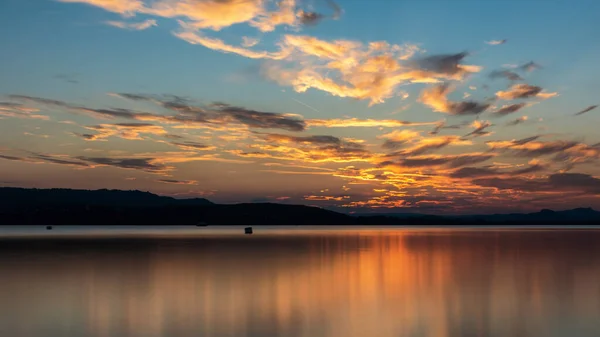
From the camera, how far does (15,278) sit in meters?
49.5

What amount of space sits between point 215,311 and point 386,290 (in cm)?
1576

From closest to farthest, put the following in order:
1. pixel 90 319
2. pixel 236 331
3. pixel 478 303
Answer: pixel 236 331
pixel 90 319
pixel 478 303

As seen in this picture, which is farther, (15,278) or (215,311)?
(15,278)

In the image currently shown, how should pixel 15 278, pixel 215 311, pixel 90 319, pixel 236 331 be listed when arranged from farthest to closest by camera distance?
pixel 15 278, pixel 215 311, pixel 90 319, pixel 236 331

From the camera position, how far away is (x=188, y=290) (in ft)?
140

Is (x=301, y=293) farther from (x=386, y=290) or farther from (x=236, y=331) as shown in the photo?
(x=236, y=331)

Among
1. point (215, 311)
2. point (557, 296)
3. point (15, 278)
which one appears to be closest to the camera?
point (215, 311)

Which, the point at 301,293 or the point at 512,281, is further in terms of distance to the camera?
the point at 512,281

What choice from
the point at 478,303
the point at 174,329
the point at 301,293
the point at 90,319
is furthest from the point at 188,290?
the point at 478,303

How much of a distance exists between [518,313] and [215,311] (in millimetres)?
16950

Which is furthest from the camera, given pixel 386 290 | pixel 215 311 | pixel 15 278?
pixel 15 278

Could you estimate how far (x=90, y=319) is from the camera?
31078 mm

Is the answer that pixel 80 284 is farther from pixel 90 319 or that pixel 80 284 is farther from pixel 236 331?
pixel 236 331

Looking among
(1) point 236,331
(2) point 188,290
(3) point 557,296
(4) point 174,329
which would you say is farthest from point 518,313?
(2) point 188,290
